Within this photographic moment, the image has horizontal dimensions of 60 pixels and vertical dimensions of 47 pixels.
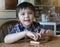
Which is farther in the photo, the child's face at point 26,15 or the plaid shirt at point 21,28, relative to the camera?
the plaid shirt at point 21,28

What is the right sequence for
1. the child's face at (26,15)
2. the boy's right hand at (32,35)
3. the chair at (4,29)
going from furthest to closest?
the chair at (4,29)
the child's face at (26,15)
the boy's right hand at (32,35)

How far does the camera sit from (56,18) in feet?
11.5

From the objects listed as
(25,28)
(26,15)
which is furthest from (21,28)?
(26,15)

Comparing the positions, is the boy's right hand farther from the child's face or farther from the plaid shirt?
the plaid shirt

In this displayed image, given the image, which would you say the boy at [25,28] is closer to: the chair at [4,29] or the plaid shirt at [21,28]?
the plaid shirt at [21,28]

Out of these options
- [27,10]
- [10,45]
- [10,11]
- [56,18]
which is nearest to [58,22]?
[56,18]

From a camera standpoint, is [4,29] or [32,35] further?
[4,29]

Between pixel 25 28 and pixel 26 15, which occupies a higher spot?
pixel 26 15

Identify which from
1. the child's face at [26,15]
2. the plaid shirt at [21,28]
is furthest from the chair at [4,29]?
the child's face at [26,15]

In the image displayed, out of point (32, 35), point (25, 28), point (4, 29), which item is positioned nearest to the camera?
point (32, 35)

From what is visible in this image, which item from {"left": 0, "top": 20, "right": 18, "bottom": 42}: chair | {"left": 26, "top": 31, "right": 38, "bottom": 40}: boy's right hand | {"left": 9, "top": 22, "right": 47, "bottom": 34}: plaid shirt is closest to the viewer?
{"left": 26, "top": 31, "right": 38, "bottom": 40}: boy's right hand

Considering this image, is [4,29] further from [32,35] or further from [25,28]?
[32,35]

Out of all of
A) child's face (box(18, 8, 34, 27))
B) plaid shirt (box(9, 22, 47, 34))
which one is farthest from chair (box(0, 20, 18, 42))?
child's face (box(18, 8, 34, 27))

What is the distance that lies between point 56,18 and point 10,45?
101 inches
